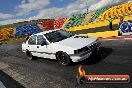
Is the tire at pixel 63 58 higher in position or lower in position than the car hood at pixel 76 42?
lower

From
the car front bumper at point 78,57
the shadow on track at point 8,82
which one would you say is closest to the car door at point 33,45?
the shadow on track at point 8,82

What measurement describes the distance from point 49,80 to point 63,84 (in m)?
1.06

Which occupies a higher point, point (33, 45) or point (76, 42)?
point (76, 42)

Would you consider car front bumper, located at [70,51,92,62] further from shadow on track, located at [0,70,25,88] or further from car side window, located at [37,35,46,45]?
shadow on track, located at [0,70,25,88]

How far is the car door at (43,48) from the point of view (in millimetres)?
11422

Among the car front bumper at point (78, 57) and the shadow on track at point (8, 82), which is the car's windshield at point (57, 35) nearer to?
the car front bumper at point (78, 57)

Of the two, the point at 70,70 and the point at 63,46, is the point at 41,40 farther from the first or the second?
the point at 70,70

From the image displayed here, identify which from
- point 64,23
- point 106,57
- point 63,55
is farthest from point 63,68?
point 64,23

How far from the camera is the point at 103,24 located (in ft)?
93.7

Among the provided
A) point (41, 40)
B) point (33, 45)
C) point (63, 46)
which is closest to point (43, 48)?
point (41, 40)

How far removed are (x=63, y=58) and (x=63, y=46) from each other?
0.60 meters

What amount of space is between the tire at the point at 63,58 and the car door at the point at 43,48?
70cm

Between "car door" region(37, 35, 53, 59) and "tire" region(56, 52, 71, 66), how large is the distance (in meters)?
0.70

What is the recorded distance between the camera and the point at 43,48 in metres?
11.8
